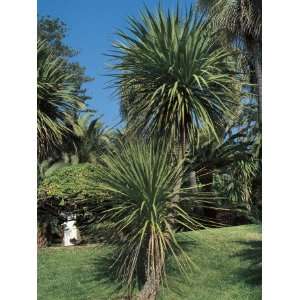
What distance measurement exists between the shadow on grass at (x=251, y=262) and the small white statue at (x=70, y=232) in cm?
143

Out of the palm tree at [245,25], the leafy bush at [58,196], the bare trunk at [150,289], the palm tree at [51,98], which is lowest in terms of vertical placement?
the bare trunk at [150,289]

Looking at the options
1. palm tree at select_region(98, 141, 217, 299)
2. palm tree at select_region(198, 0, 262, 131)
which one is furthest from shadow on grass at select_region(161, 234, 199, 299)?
palm tree at select_region(198, 0, 262, 131)

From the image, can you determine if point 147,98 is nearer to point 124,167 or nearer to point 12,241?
point 124,167

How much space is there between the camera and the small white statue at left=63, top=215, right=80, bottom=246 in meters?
5.25

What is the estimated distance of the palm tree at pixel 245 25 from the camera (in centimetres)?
437

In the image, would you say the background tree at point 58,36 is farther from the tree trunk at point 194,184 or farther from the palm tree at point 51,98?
the tree trunk at point 194,184

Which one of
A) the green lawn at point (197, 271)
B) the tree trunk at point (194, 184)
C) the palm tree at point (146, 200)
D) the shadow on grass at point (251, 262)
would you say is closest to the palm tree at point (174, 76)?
the tree trunk at point (194, 184)

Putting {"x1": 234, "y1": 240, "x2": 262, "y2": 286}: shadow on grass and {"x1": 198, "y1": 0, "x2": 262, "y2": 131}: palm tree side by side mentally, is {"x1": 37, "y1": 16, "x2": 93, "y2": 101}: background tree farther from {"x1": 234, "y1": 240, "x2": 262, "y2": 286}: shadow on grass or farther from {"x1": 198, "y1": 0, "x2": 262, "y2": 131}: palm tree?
{"x1": 234, "y1": 240, "x2": 262, "y2": 286}: shadow on grass

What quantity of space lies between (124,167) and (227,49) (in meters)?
1.17

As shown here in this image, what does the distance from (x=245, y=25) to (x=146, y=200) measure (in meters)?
1.85

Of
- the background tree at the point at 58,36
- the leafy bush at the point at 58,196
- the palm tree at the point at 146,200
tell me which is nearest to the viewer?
the palm tree at the point at 146,200

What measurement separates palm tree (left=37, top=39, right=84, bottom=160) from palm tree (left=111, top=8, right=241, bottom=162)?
2.93 ft
